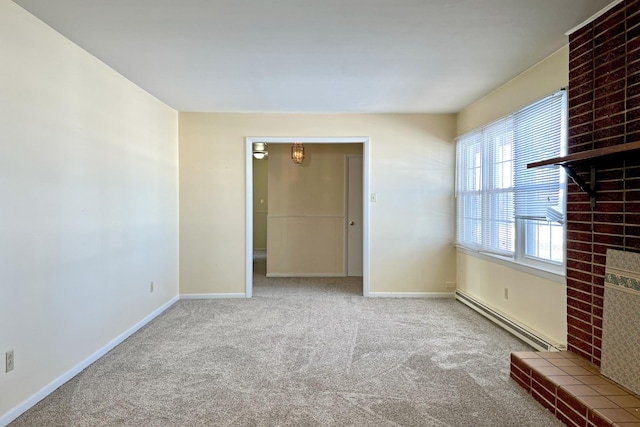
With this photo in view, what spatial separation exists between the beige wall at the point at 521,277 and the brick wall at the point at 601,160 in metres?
0.27

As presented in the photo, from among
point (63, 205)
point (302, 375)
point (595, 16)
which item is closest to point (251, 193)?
point (63, 205)

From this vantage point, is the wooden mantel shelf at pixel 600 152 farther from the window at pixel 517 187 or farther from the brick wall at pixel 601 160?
the window at pixel 517 187

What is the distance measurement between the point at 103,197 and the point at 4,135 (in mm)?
994

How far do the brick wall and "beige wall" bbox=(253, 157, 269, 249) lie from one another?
7153 millimetres

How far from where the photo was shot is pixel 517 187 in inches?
129

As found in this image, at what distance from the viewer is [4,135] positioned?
198 centimetres

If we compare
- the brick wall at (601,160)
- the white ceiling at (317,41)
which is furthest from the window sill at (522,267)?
the white ceiling at (317,41)

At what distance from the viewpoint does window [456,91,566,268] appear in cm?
279

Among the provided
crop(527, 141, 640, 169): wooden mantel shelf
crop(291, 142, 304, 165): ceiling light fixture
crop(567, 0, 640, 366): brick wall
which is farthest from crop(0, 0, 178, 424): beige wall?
crop(567, 0, 640, 366): brick wall

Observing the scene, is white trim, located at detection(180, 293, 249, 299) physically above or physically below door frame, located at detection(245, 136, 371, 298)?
below

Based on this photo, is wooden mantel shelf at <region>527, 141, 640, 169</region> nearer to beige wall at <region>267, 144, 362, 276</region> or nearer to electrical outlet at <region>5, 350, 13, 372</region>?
electrical outlet at <region>5, 350, 13, 372</region>

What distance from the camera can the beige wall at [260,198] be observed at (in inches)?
351

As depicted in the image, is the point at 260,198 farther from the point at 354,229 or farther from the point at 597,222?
the point at 597,222

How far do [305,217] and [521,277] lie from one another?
11.7 feet
